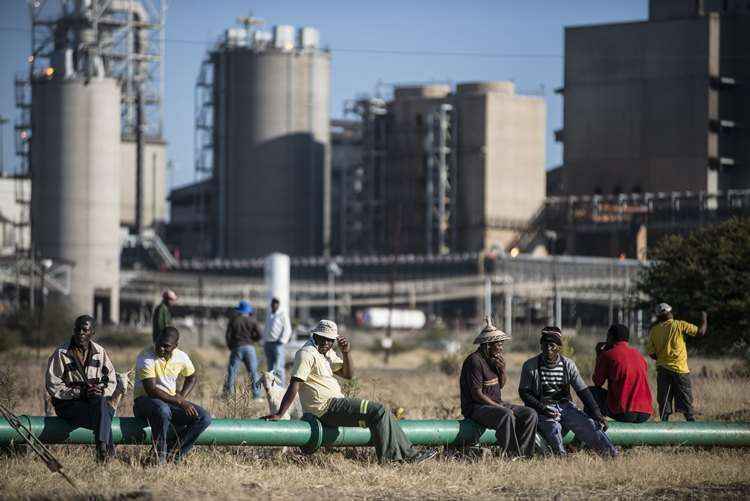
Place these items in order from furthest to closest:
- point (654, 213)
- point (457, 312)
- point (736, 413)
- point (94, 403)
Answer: point (457, 312) → point (654, 213) → point (736, 413) → point (94, 403)

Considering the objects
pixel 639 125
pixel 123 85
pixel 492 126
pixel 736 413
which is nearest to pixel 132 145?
pixel 123 85

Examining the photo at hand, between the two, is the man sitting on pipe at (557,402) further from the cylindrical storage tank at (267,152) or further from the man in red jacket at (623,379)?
the cylindrical storage tank at (267,152)

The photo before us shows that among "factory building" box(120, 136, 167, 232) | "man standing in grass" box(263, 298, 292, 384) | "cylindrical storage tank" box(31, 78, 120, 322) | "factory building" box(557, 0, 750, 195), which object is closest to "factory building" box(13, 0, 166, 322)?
"cylindrical storage tank" box(31, 78, 120, 322)

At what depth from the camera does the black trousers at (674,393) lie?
15969mm

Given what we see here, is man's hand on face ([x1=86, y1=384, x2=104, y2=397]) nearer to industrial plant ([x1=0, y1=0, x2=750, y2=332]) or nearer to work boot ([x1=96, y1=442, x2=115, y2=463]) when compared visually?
work boot ([x1=96, y1=442, x2=115, y2=463])

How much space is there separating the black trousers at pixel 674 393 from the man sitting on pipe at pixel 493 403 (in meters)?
2.68

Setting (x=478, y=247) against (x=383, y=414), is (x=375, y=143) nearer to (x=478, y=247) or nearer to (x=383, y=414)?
(x=478, y=247)

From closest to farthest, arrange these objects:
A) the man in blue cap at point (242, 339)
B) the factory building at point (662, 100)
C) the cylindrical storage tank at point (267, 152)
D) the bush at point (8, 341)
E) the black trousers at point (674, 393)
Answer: the black trousers at point (674, 393)
the man in blue cap at point (242, 339)
the bush at point (8, 341)
the factory building at point (662, 100)
the cylindrical storage tank at point (267, 152)

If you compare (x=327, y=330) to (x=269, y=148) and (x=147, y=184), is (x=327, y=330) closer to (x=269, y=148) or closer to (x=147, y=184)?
(x=269, y=148)

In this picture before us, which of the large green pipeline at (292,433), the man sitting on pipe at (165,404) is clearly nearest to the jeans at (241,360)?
the large green pipeline at (292,433)

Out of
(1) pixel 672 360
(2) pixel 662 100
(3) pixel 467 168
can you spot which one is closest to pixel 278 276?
(1) pixel 672 360

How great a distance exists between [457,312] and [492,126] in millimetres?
13146

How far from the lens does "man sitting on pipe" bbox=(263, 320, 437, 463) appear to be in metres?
13.3

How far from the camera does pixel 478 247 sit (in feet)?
301
